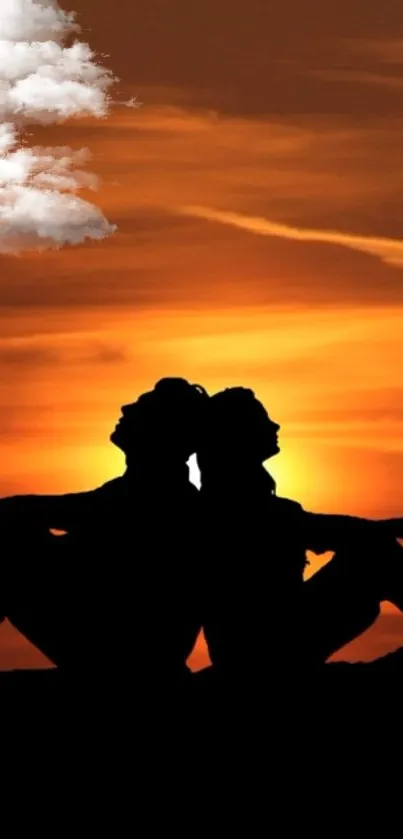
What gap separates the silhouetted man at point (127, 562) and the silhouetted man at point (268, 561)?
0.25 meters

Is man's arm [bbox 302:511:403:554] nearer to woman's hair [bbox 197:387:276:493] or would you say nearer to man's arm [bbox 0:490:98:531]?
woman's hair [bbox 197:387:276:493]

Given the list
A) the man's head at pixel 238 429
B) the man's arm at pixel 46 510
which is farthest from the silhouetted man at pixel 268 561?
the man's arm at pixel 46 510

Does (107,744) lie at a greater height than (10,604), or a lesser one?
lesser

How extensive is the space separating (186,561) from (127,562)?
50 cm

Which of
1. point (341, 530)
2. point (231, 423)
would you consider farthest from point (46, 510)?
point (341, 530)

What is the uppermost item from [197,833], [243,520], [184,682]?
[243,520]

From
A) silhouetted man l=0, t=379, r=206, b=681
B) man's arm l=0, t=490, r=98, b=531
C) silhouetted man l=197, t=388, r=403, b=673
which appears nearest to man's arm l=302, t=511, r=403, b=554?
silhouetted man l=197, t=388, r=403, b=673

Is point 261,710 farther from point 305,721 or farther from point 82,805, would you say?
point 82,805

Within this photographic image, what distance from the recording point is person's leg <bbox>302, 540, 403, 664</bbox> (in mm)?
22016

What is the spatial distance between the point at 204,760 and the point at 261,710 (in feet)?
2.78

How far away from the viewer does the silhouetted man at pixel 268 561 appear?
2183cm

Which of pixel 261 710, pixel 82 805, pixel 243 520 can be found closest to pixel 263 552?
pixel 243 520

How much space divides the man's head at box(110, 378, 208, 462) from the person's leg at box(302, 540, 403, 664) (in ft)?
5.34

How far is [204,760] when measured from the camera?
2008 cm
